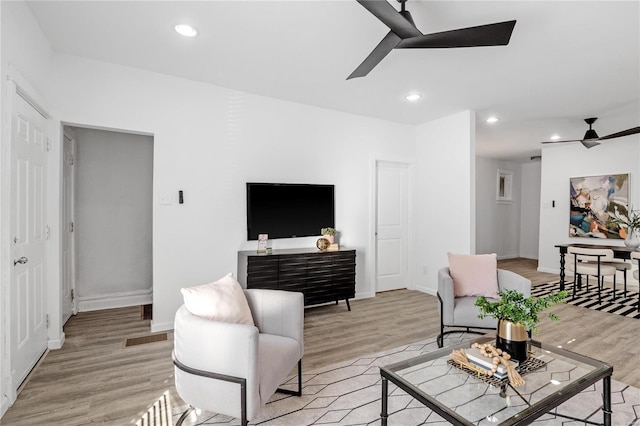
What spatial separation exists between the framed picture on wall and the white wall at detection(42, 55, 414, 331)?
5.94 meters

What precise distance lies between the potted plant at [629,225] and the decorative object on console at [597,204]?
0.04m

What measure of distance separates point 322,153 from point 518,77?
241 centimetres

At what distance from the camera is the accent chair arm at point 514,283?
2998 mm

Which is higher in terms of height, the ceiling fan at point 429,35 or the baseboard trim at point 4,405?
the ceiling fan at point 429,35

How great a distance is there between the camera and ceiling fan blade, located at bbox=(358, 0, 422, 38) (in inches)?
68.1

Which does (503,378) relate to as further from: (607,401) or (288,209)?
(288,209)

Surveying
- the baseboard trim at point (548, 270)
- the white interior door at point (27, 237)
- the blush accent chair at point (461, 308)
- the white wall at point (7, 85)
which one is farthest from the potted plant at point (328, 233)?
the baseboard trim at point (548, 270)

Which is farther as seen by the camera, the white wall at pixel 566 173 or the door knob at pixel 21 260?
the white wall at pixel 566 173

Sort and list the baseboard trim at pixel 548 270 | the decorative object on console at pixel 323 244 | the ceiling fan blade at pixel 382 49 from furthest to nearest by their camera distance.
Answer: the baseboard trim at pixel 548 270 < the decorative object on console at pixel 323 244 < the ceiling fan blade at pixel 382 49

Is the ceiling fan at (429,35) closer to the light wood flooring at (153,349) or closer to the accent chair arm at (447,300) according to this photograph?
the accent chair arm at (447,300)

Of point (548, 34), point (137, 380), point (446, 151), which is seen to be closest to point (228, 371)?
point (137, 380)

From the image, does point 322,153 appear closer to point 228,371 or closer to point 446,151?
point 446,151

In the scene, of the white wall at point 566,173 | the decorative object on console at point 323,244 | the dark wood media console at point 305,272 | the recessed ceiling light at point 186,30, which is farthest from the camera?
the white wall at point 566,173

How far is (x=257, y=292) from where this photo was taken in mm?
2287
